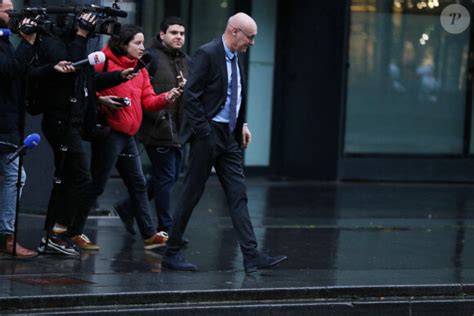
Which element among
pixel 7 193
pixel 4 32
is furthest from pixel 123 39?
pixel 7 193

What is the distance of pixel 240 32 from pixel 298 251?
2.22 meters

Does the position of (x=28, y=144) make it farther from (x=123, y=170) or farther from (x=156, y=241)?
(x=156, y=241)

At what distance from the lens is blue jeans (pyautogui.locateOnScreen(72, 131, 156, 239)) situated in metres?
9.29

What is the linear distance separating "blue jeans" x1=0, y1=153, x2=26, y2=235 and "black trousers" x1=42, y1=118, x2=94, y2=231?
0.92ft

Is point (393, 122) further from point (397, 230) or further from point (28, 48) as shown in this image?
point (28, 48)

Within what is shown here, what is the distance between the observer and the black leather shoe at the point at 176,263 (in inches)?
340

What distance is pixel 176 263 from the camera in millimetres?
8680

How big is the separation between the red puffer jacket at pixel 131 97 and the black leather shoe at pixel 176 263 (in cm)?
124

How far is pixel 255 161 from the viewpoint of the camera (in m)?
15.5

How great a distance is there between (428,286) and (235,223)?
1474mm

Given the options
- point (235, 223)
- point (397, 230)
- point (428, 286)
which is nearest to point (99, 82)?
point (235, 223)

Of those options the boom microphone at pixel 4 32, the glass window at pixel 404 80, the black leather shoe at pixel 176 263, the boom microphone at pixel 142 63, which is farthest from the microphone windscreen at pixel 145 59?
the glass window at pixel 404 80

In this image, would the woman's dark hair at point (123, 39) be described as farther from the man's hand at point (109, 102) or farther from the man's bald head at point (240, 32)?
the man's bald head at point (240, 32)

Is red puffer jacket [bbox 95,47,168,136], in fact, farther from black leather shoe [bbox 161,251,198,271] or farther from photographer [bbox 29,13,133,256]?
black leather shoe [bbox 161,251,198,271]
